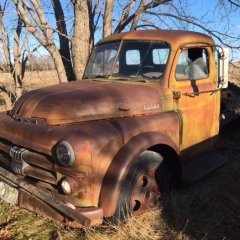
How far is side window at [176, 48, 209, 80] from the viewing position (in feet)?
17.7

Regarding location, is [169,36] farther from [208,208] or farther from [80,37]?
[80,37]

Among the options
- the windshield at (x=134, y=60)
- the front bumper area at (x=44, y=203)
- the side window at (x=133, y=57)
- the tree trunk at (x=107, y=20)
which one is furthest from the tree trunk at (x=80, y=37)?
the front bumper area at (x=44, y=203)

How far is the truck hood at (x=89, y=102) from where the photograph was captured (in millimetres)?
4379

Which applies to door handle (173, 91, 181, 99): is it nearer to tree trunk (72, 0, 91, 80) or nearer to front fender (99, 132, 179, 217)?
front fender (99, 132, 179, 217)

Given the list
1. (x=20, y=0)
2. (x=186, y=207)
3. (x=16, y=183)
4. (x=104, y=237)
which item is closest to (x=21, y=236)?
(x=16, y=183)

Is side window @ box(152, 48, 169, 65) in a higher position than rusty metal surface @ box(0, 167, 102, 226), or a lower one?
higher

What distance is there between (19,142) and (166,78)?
73.6 inches

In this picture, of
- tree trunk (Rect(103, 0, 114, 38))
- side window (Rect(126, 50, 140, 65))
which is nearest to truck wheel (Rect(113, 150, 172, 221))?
side window (Rect(126, 50, 140, 65))

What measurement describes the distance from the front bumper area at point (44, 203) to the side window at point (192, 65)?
2.19 metres

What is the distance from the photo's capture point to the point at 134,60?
549 cm

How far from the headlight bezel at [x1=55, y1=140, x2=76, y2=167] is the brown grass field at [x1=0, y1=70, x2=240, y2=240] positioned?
30.5 inches

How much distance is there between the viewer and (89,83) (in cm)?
520

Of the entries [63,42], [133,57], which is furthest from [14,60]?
[133,57]

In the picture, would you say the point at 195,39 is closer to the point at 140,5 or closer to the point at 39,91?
the point at 39,91
